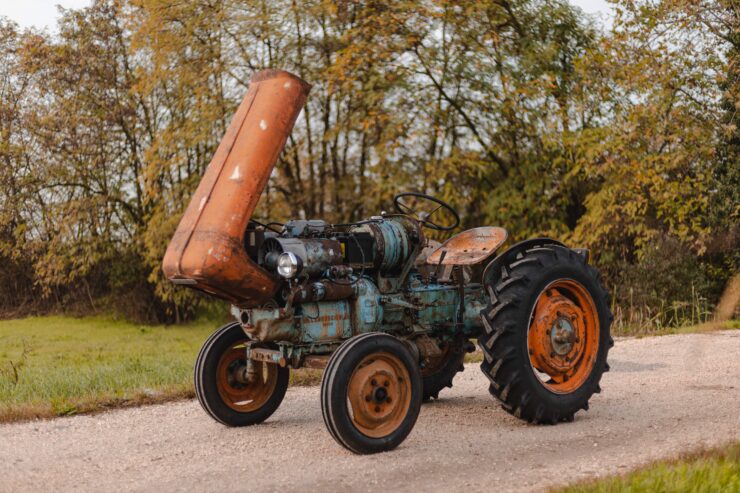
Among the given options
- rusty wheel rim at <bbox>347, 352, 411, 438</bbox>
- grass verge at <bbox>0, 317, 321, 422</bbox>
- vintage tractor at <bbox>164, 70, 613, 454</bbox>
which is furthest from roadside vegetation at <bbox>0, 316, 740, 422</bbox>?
rusty wheel rim at <bbox>347, 352, 411, 438</bbox>

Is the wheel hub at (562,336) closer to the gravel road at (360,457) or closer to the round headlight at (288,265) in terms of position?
the gravel road at (360,457)

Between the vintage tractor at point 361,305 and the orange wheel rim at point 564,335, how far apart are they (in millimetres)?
11

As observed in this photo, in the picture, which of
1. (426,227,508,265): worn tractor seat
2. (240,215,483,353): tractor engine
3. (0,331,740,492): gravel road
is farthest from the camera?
(426,227,508,265): worn tractor seat

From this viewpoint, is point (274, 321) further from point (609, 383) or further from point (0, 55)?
point (0, 55)

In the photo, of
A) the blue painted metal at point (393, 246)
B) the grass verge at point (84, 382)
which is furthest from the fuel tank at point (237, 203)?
the grass verge at point (84, 382)

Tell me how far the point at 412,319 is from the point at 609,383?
2912mm

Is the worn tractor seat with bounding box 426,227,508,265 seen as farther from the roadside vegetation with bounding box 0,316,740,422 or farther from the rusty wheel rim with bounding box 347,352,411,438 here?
the roadside vegetation with bounding box 0,316,740,422

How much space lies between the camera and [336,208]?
749 inches

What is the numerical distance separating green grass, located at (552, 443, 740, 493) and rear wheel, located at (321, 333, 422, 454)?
59.0 inches

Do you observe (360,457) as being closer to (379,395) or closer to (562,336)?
(379,395)

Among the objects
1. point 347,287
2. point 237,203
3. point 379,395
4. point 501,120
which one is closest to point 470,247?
point 347,287

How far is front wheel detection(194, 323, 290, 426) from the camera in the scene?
6.50 meters

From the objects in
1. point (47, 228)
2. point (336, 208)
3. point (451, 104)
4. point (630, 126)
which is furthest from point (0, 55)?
point (630, 126)

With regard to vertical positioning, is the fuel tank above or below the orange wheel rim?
above
